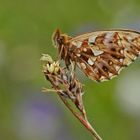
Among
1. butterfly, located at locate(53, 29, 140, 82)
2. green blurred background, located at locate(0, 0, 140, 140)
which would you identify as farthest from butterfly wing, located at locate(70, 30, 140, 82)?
green blurred background, located at locate(0, 0, 140, 140)

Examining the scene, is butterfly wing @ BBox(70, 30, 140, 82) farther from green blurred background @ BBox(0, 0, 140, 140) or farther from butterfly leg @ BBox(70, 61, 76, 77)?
green blurred background @ BBox(0, 0, 140, 140)

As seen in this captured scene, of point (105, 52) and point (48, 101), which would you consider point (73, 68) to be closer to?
point (105, 52)

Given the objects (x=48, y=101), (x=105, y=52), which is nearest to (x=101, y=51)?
(x=105, y=52)

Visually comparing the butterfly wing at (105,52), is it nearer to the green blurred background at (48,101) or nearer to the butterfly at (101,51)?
the butterfly at (101,51)

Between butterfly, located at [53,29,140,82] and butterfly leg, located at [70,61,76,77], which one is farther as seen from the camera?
butterfly, located at [53,29,140,82]

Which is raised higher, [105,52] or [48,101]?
[48,101]

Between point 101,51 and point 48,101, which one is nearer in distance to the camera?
point 101,51

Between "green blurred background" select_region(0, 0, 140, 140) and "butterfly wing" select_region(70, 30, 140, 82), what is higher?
"green blurred background" select_region(0, 0, 140, 140)
